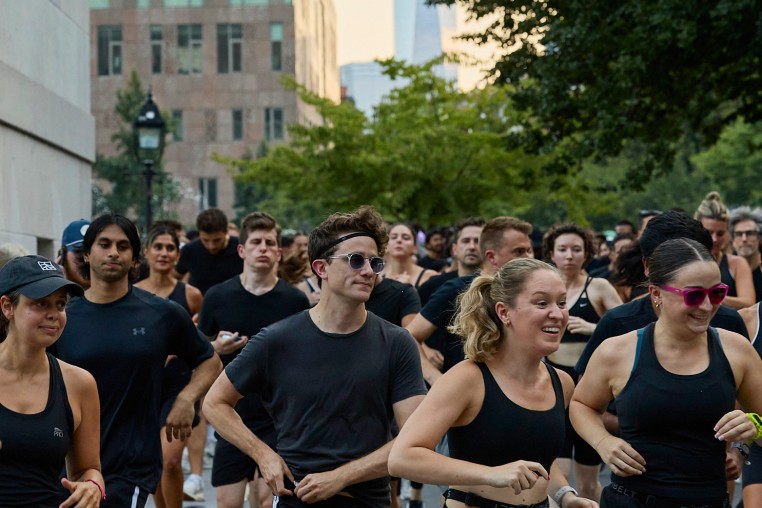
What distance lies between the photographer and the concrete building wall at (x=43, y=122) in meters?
13.2

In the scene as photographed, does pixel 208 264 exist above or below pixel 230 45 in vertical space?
below

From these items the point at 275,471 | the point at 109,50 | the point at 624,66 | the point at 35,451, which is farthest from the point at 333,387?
the point at 109,50

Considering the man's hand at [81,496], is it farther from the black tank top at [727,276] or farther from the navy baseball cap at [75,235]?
the black tank top at [727,276]

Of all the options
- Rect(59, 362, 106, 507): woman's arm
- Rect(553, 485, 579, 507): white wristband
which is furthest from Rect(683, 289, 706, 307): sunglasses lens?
Rect(59, 362, 106, 507): woman's arm

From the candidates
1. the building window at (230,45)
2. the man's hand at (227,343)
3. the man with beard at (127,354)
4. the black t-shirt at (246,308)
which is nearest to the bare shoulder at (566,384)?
the man with beard at (127,354)

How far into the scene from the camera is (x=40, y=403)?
509cm

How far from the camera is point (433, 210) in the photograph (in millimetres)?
37188

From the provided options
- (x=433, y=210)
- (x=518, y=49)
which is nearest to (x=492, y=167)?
(x=433, y=210)

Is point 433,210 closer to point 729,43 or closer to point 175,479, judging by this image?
point 729,43

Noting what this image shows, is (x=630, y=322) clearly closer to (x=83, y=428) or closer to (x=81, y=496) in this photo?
(x=83, y=428)

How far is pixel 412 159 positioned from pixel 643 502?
100 ft

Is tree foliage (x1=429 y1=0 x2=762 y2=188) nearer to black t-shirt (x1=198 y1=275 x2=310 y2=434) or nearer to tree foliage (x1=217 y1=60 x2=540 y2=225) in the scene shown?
tree foliage (x1=217 y1=60 x2=540 y2=225)

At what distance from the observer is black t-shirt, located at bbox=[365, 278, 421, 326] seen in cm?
950

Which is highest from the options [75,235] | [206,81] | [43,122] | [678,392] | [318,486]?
[206,81]
